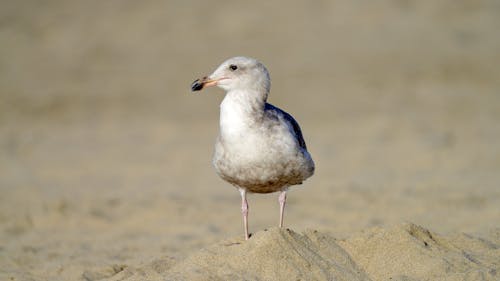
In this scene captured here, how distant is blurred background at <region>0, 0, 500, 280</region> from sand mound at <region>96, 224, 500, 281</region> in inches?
72.1

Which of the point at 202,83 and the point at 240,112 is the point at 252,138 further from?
the point at 202,83

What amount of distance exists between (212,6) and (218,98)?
264 inches

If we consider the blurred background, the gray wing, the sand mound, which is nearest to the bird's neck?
the gray wing

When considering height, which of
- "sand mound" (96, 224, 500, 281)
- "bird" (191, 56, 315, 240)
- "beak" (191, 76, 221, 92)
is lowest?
"sand mound" (96, 224, 500, 281)

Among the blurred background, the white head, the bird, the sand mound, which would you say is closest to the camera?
the sand mound

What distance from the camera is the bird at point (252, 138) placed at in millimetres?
7125

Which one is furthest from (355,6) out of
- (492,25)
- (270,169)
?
(270,169)

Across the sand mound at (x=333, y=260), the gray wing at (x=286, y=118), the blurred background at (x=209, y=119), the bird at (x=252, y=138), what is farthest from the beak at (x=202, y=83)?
the blurred background at (x=209, y=119)

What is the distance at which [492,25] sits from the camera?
25.9 meters

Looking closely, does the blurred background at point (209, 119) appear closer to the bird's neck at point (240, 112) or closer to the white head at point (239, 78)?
the bird's neck at point (240, 112)

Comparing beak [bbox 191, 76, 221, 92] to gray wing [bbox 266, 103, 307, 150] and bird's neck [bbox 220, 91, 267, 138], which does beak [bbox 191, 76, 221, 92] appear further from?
gray wing [bbox 266, 103, 307, 150]

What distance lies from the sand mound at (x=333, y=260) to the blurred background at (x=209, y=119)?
6.01ft

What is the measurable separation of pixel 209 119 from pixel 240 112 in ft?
44.5

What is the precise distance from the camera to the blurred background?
11.3 m
